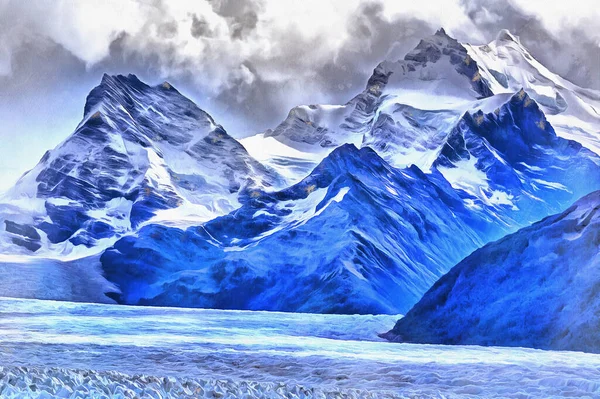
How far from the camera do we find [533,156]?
143 meters

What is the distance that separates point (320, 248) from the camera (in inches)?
3329

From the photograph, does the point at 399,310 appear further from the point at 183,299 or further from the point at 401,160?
the point at 401,160

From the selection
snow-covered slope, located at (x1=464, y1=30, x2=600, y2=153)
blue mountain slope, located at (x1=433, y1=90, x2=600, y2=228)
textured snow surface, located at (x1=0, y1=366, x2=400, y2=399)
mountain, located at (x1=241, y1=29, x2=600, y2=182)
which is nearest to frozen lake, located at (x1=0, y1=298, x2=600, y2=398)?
textured snow surface, located at (x1=0, y1=366, x2=400, y2=399)

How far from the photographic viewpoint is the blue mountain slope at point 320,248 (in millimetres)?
77312

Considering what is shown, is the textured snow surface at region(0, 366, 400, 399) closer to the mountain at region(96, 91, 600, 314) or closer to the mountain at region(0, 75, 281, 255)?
the mountain at region(96, 91, 600, 314)

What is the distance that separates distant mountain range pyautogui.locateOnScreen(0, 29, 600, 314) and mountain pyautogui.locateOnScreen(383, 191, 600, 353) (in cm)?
3531

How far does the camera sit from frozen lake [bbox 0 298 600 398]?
17391mm

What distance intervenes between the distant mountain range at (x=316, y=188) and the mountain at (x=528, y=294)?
3531cm

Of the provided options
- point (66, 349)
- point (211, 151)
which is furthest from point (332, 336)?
point (211, 151)

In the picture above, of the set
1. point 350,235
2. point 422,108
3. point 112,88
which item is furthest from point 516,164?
point 112,88

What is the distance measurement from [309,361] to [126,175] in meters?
110

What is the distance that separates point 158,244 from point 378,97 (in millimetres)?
101341

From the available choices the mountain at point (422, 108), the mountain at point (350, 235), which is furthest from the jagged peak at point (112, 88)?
the mountain at point (350, 235)

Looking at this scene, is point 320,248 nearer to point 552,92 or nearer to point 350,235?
point 350,235
